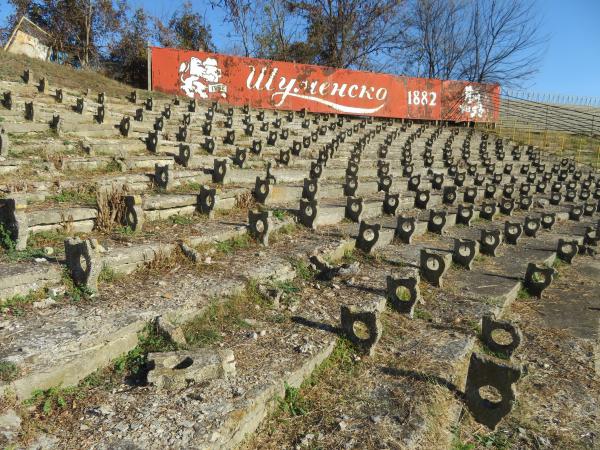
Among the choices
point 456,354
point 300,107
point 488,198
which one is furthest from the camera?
point 300,107

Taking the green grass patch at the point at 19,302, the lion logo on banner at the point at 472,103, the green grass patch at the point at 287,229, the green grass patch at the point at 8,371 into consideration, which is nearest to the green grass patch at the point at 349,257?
the green grass patch at the point at 287,229

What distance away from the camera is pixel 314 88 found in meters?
19.0

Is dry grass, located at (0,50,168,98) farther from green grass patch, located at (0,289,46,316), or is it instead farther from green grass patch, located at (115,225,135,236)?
green grass patch, located at (0,289,46,316)

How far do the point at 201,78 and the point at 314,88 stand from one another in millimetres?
4914

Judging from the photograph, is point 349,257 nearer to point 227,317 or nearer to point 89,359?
point 227,317

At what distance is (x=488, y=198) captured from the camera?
418 inches

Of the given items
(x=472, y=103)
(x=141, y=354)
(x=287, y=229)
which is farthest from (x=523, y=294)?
(x=472, y=103)

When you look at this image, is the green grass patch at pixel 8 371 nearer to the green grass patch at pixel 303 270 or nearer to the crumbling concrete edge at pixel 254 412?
the crumbling concrete edge at pixel 254 412

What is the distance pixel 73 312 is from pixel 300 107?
16.3 metres

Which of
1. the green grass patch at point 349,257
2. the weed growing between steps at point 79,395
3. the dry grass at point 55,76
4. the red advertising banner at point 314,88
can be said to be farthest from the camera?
the red advertising banner at point 314,88

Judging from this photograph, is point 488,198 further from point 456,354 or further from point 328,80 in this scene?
point 328,80

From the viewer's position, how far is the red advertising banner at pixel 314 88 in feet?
53.2

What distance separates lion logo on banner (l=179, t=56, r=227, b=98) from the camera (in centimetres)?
1620

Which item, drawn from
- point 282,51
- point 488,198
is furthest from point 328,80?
point 282,51
